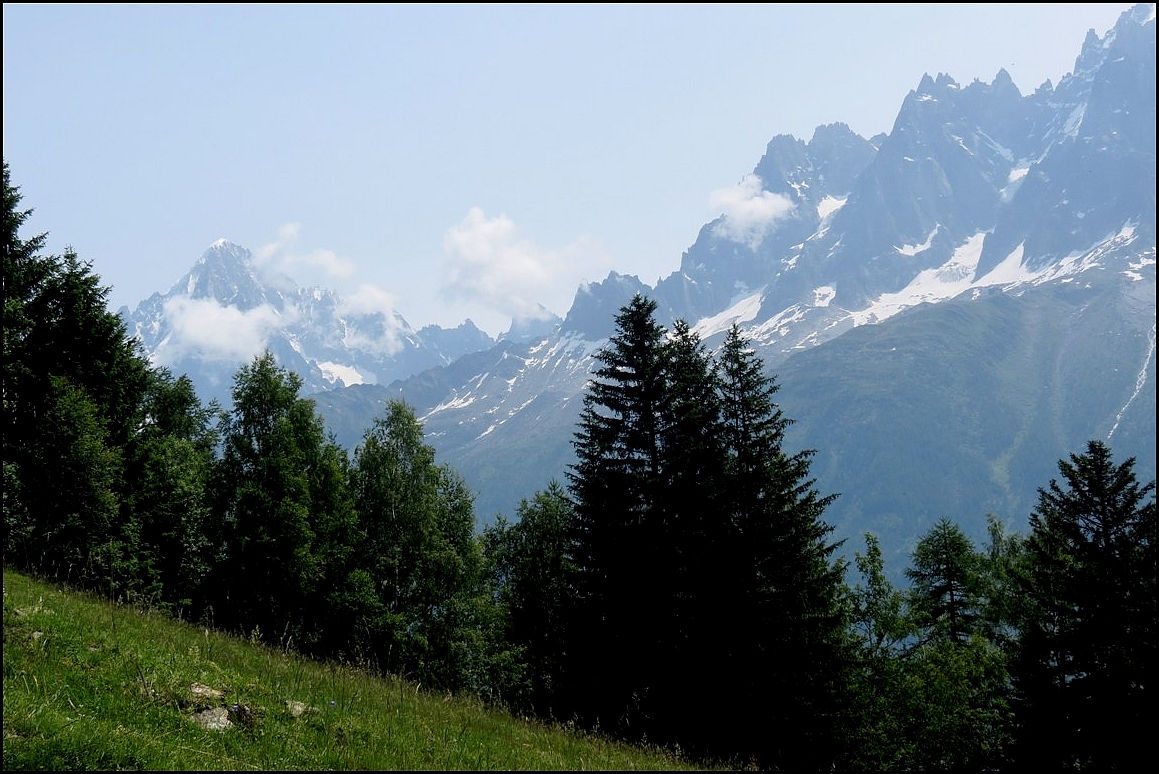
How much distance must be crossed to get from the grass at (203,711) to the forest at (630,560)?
11.8ft

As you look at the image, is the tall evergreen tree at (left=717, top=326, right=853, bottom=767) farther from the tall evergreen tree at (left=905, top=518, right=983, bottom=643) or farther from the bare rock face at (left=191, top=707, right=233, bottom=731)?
the tall evergreen tree at (left=905, top=518, right=983, bottom=643)

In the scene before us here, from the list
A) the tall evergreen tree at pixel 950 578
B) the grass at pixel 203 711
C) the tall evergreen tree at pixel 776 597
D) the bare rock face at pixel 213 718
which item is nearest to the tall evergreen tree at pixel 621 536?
the tall evergreen tree at pixel 776 597

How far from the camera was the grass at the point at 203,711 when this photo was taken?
7.23m

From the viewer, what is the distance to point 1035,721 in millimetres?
28828

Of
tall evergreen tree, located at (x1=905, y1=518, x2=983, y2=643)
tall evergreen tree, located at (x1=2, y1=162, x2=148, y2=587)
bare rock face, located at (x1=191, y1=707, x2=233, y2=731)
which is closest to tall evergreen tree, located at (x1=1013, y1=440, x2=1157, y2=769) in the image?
tall evergreen tree, located at (x1=905, y1=518, x2=983, y2=643)

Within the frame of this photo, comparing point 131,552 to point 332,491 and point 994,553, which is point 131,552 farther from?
point 994,553

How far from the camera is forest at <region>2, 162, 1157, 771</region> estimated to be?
2289 cm

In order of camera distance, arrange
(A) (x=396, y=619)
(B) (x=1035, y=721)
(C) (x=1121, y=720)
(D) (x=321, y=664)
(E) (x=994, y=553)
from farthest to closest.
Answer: (E) (x=994, y=553) < (A) (x=396, y=619) < (B) (x=1035, y=721) < (C) (x=1121, y=720) < (D) (x=321, y=664)

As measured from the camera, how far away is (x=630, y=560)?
24.8m

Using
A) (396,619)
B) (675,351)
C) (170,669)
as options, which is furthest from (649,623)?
(396,619)

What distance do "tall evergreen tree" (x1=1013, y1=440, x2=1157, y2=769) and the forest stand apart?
98 millimetres

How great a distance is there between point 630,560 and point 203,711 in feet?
57.5

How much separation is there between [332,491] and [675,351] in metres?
22.5

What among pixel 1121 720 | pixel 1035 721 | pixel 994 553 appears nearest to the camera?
pixel 1121 720
